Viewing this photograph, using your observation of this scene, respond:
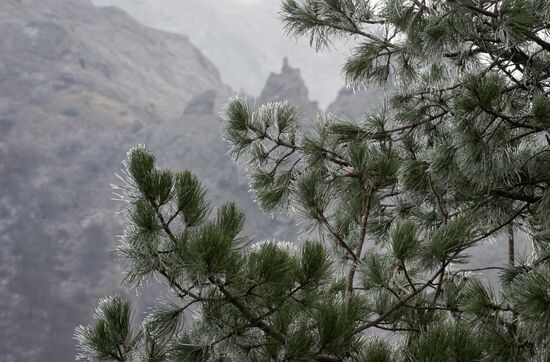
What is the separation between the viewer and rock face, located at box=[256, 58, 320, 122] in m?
63.5

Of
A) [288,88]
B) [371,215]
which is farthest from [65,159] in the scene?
[371,215]

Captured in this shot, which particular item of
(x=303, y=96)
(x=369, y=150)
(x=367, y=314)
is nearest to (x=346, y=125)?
(x=369, y=150)

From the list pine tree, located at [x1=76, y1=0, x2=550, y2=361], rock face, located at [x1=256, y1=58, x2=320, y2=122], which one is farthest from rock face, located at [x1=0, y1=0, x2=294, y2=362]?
pine tree, located at [x1=76, y1=0, x2=550, y2=361]

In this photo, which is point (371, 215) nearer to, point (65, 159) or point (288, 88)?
point (288, 88)

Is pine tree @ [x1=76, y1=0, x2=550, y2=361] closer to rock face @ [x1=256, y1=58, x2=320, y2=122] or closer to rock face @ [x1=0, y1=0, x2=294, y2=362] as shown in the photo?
rock face @ [x1=0, y1=0, x2=294, y2=362]

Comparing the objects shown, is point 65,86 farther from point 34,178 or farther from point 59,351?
point 59,351

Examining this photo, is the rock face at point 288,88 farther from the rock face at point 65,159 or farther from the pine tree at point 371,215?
the pine tree at point 371,215

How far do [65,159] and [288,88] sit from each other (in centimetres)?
2603

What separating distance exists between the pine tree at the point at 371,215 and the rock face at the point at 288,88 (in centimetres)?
6003

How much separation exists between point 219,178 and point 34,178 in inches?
747

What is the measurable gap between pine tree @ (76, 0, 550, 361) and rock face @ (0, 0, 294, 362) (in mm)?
35646

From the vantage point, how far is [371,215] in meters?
3.29

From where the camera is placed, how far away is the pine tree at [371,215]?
1.85 metres

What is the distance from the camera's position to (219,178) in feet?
195
